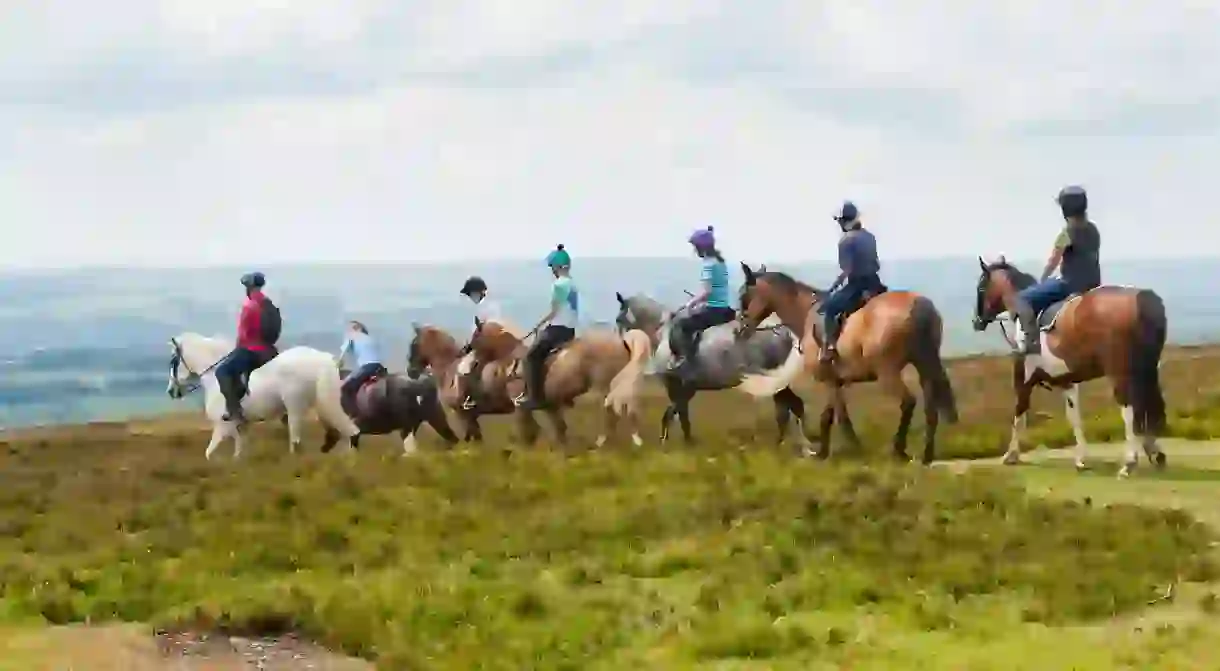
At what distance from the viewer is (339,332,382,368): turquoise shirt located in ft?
77.2

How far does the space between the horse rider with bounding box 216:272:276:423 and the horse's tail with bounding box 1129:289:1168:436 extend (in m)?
12.3

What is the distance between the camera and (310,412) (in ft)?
75.6

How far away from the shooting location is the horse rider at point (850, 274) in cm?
1953

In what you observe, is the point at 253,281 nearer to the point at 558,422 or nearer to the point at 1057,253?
the point at 558,422

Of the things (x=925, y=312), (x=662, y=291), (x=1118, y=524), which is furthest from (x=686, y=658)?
(x=662, y=291)

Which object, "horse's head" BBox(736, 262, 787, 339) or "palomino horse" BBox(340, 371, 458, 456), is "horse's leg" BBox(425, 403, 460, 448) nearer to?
"palomino horse" BBox(340, 371, 458, 456)

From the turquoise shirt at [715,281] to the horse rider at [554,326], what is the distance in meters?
2.00

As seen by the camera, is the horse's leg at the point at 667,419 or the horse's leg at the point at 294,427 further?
the horse's leg at the point at 667,419

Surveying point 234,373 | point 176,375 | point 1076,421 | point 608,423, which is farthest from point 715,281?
point 176,375

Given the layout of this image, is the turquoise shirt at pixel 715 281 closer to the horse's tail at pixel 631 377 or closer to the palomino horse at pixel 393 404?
the horse's tail at pixel 631 377

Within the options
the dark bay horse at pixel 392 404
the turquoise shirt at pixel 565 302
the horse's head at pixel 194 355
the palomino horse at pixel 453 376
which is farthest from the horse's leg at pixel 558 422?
the horse's head at pixel 194 355

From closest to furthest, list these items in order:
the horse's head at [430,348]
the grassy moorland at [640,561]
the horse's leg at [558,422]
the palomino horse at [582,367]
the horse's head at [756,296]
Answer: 1. the grassy moorland at [640,561]
2. the horse's head at [756,296]
3. the palomino horse at [582,367]
4. the horse's leg at [558,422]
5. the horse's head at [430,348]

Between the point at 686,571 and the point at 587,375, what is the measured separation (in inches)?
405

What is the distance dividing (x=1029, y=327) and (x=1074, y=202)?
168cm
